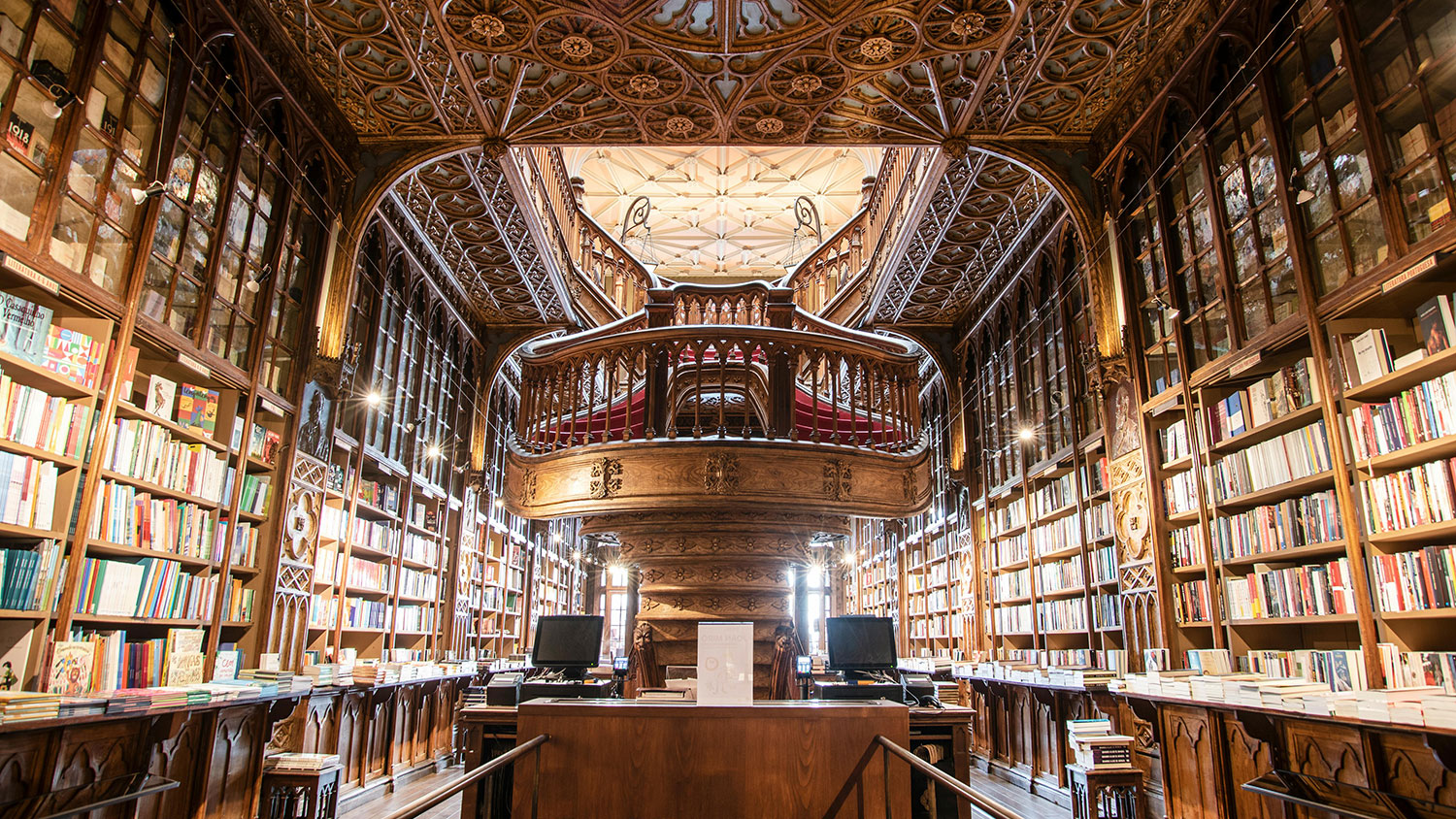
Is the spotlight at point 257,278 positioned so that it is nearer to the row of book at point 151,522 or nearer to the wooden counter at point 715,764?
the row of book at point 151,522

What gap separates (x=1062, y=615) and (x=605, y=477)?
4.39m

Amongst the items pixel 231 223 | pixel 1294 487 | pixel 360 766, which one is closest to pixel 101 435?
pixel 231 223

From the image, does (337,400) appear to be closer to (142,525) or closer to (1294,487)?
(142,525)

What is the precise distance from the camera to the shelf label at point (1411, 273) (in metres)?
3.04

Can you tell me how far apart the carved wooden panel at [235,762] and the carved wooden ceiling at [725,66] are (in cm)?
407

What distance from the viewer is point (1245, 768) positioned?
4105 millimetres

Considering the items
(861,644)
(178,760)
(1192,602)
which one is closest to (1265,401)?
(1192,602)

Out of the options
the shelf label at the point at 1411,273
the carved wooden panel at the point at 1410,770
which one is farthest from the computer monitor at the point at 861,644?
the shelf label at the point at 1411,273

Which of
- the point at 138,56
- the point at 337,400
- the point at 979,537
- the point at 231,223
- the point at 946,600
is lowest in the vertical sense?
the point at 946,600

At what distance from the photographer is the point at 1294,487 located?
12.7 ft

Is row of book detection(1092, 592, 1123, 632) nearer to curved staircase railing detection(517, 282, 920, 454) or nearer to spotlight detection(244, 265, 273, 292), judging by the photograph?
curved staircase railing detection(517, 282, 920, 454)

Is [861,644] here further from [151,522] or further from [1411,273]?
[151,522]

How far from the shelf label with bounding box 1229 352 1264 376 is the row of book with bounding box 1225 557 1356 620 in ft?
3.41

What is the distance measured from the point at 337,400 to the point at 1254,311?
5.93 meters
